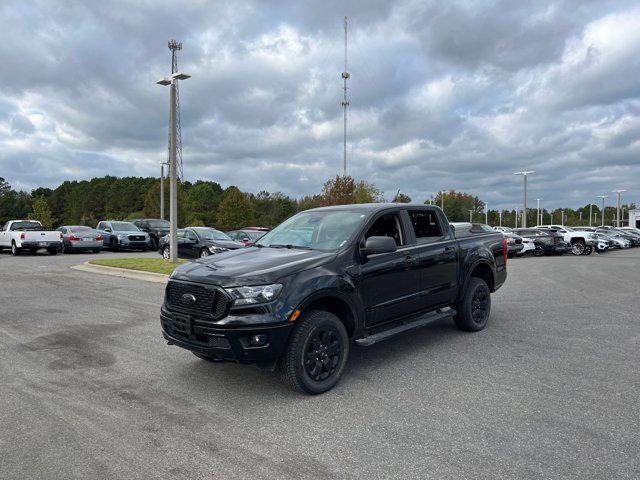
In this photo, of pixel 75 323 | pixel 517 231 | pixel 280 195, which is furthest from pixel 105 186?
pixel 75 323

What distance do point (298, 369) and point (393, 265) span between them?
1.70 metres

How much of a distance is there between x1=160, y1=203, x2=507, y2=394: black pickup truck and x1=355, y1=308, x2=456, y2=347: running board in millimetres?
15

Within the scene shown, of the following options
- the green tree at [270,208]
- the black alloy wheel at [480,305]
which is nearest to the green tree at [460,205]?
the green tree at [270,208]

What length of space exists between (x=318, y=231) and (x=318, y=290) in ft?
3.97

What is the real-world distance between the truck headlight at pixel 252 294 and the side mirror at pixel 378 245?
3.78ft

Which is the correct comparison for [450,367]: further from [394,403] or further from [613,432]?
[613,432]

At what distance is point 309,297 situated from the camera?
4.32m

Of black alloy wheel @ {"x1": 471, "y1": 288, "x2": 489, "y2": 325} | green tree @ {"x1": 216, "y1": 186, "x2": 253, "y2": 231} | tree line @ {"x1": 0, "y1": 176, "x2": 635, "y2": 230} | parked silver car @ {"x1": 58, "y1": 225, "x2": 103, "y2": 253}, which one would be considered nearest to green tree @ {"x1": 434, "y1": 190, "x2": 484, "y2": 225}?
tree line @ {"x1": 0, "y1": 176, "x2": 635, "y2": 230}

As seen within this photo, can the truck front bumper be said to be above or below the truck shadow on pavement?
above

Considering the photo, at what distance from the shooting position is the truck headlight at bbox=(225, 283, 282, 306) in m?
4.15

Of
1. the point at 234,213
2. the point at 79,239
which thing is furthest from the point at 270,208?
A: the point at 79,239

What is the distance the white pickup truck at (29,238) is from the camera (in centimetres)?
2214

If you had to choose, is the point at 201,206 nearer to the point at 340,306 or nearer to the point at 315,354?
the point at 340,306

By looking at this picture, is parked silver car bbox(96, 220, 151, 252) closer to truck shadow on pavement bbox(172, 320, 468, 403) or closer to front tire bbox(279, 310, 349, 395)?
truck shadow on pavement bbox(172, 320, 468, 403)
